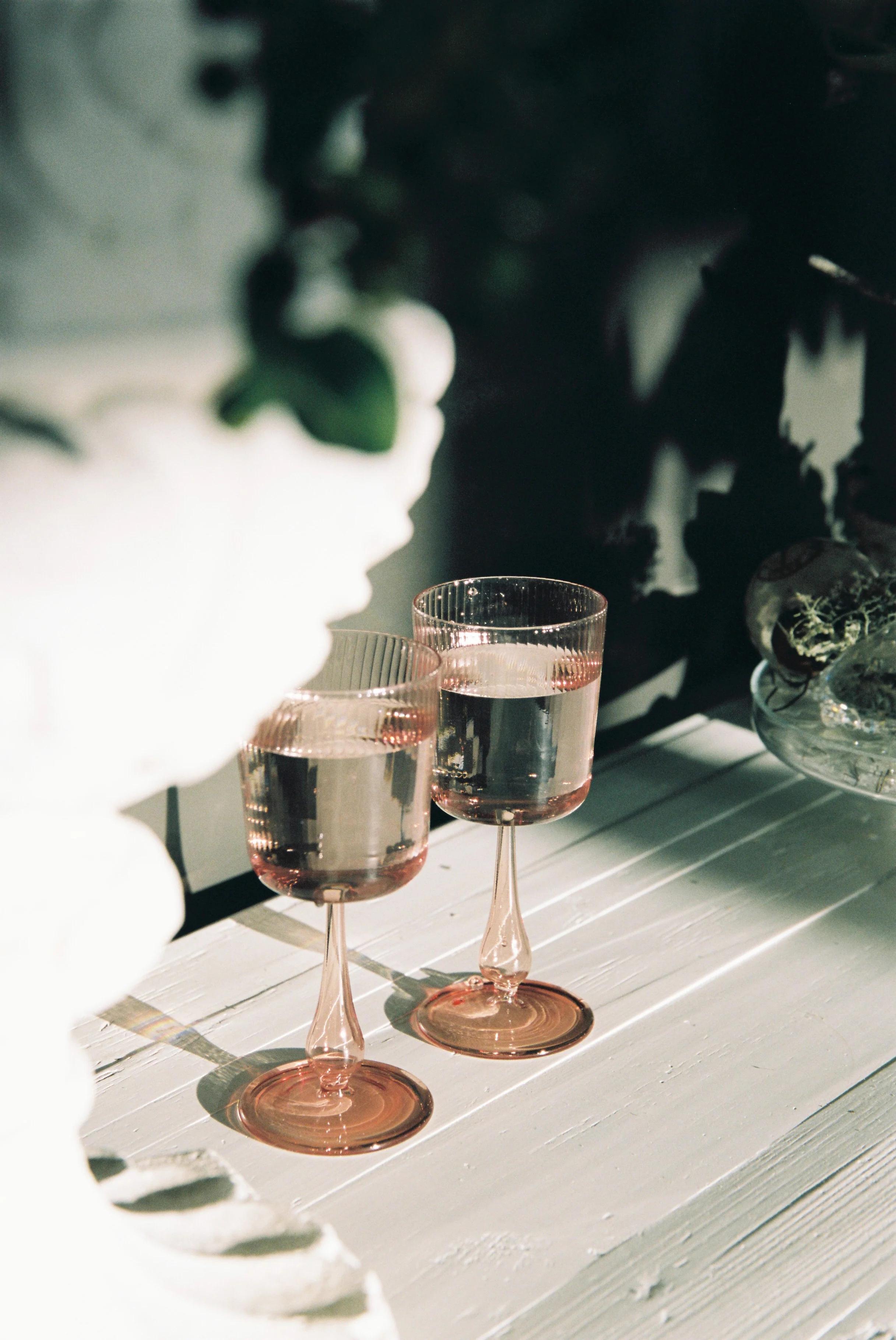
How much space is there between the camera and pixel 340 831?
693mm

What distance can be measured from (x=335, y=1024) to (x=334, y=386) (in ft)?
1.40

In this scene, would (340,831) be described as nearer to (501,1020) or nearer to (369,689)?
(369,689)

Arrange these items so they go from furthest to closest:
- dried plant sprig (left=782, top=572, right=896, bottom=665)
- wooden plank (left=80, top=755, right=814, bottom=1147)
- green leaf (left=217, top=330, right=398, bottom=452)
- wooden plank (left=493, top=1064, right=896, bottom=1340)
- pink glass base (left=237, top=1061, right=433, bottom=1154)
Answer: dried plant sprig (left=782, top=572, right=896, bottom=665) → wooden plank (left=80, top=755, right=814, bottom=1147) → pink glass base (left=237, top=1061, right=433, bottom=1154) → wooden plank (left=493, top=1064, right=896, bottom=1340) → green leaf (left=217, top=330, right=398, bottom=452)

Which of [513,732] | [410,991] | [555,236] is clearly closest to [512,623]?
[513,732]

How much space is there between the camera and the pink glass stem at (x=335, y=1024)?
765 millimetres

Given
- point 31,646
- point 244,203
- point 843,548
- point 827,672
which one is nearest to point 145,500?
point 31,646

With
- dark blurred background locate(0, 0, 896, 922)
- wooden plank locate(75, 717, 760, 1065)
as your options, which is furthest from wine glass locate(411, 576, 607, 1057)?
dark blurred background locate(0, 0, 896, 922)

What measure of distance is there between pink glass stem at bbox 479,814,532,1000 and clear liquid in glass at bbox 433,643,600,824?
4cm

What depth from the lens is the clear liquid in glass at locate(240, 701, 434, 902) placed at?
69 cm

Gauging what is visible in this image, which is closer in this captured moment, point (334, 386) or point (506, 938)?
point (334, 386)

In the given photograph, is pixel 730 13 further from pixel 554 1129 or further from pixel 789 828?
pixel 554 1129

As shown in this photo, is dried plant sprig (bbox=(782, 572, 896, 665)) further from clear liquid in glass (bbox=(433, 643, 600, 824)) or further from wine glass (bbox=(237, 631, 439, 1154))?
wine glass (bbox=(237, 631, 439, 1154))

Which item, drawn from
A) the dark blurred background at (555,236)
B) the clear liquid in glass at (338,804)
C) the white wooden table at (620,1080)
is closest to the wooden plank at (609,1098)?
the white wooden table at (620,1080)

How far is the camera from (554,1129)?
29.2 inches
